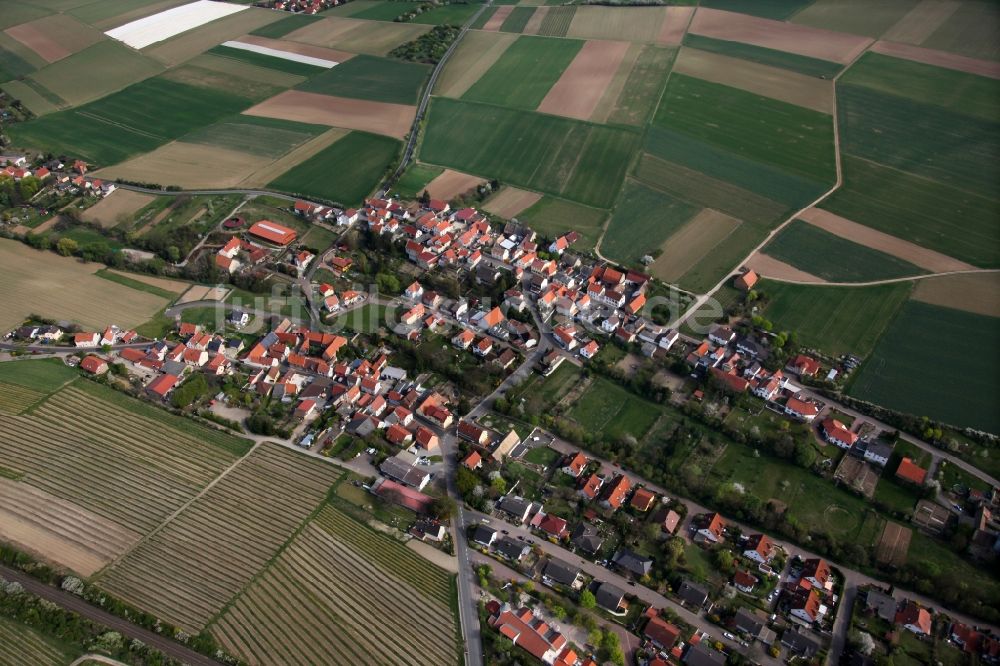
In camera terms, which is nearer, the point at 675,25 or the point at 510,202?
the point at 510,202

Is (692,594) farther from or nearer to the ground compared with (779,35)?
nearer to the ground

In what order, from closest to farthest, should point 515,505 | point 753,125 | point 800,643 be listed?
point 800,643, point 515,505, point 753,125

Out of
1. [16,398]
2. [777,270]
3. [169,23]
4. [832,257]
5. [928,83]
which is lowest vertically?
[832,257]

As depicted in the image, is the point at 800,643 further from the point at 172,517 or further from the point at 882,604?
the point at 172,517

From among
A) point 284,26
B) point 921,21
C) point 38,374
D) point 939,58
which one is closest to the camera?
point 38,374

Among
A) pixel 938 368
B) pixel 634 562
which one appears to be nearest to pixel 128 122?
pixel 634 562

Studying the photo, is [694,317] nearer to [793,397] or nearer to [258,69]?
[793,397]

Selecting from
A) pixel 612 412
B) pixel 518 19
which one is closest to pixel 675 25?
pixel 518 19

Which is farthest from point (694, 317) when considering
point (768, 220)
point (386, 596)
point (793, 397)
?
point (386, 596)

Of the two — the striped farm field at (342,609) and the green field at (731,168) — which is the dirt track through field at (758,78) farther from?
the striped farm field at (342,609)
